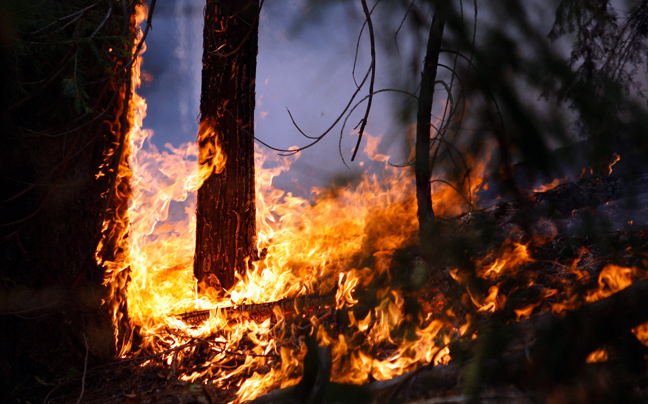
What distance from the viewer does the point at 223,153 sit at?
3.84 meters

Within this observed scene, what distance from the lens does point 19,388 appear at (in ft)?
8.22

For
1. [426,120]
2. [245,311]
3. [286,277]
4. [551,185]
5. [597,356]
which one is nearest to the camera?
[597,356]

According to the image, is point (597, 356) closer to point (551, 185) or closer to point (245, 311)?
point (551, 185)

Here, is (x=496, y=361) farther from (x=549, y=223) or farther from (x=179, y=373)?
(x=179, y=373)

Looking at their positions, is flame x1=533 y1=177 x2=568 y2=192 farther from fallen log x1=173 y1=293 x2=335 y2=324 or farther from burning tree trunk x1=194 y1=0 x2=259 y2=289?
burning tree trunk x1=194 y1=0 x2=259 y2=289

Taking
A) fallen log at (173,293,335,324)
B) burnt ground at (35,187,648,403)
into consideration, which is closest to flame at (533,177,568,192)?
burnt ground at (35,187,648,403)

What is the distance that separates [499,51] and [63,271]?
2673mm

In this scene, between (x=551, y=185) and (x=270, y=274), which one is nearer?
(x=551, y=185)

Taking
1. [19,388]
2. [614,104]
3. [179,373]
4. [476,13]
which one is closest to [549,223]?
[614,104]

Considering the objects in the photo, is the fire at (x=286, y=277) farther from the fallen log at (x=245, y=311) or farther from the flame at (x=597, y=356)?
the flame at (x=597, y=356)

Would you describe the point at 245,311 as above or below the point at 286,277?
below

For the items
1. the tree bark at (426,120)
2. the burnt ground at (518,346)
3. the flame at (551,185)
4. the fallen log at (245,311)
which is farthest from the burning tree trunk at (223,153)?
the flame at (551,185)

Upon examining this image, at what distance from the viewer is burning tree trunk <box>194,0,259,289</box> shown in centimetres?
382

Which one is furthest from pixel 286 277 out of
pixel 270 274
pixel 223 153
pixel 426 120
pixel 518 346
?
Answer: pixel 518 346
